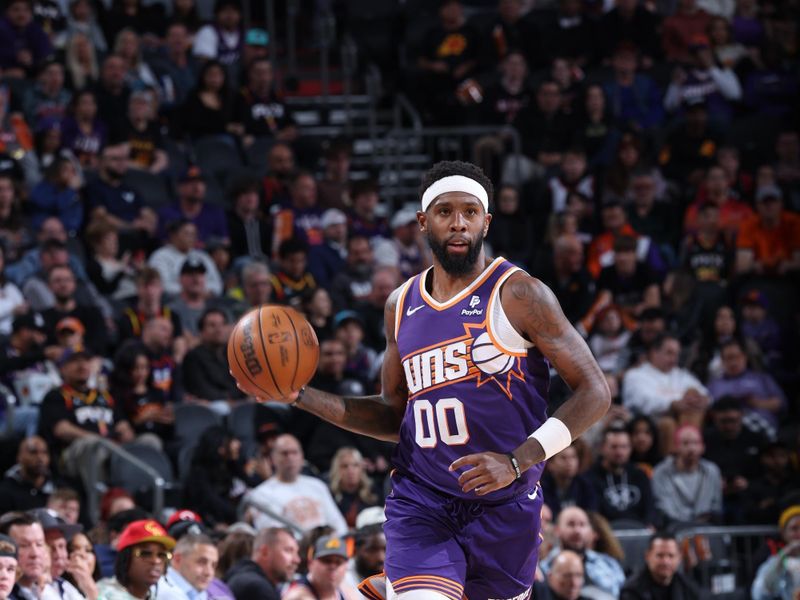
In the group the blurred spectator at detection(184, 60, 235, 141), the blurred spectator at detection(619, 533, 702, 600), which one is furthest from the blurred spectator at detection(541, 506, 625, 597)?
the blurred spectator at detection(184, 60, 235, 141)

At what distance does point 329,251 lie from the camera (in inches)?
573

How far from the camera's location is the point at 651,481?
41.7ft

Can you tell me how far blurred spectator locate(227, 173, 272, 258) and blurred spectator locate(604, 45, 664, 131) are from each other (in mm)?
4711

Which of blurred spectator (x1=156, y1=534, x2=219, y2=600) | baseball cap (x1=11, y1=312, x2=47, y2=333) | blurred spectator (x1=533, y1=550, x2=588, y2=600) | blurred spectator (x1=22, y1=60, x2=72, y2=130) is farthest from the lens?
blurred spectator (x1=22, y1=60, x2=72, y2=130)

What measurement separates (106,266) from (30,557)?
5947 millimetres

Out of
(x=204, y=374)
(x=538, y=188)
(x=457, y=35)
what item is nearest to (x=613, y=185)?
(x=538, y=188)

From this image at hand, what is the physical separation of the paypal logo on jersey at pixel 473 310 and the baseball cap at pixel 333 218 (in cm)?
896

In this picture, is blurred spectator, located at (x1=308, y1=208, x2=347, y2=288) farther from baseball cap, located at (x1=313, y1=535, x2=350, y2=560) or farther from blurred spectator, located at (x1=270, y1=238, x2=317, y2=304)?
baseball cap, located at (x1=313, y1=535, x2=350, y2=560)

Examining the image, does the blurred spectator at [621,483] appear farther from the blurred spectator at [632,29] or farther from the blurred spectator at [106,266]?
the blurred spectator at [632,29]

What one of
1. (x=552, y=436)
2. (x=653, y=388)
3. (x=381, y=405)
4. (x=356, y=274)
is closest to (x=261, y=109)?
(x=356, y=274)

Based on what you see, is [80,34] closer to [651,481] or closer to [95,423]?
[95,423]

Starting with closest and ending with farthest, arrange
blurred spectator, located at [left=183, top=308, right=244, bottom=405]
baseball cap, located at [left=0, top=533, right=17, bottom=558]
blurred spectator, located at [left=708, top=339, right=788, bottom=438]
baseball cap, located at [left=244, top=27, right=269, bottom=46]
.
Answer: baseball cap, located at [left=0, top=533, right=17, bottom=558]
blurred spectator, located at [left=183, top=308, right=244, bottom=405]
blurred spectator, located at [left=708, top=339, right=788, bottom=438]
baseball cap, located at [left=244, top=27, right=269, bottom=46]

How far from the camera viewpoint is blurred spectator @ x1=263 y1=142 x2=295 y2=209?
14867 millimetres

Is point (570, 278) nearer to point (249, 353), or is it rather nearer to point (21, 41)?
point (21, 41)
